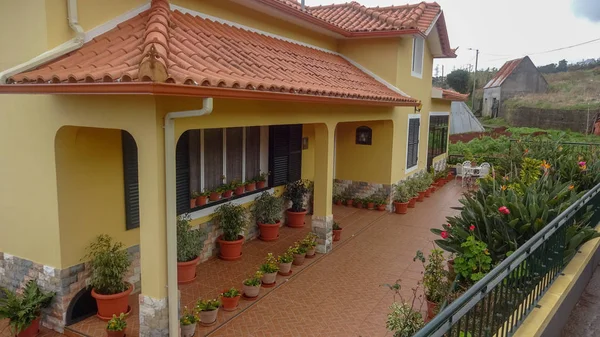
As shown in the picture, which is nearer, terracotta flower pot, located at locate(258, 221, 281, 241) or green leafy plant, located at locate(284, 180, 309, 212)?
terracotta flower pot, located at locate(258, 221, 281, 241)

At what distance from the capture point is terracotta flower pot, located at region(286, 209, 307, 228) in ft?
35.4

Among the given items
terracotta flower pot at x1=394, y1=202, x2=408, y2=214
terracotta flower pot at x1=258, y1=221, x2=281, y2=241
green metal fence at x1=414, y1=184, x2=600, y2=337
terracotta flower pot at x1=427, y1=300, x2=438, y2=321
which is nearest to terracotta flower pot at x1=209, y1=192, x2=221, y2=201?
terracotta flower pot at x1=258, y1=221, x2=281, y2=241

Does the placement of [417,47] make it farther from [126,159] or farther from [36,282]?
[36,282]

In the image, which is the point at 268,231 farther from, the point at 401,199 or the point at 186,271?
the point at 401,199

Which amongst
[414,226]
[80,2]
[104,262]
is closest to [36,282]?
[104,262]

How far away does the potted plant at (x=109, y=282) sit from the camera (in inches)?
232

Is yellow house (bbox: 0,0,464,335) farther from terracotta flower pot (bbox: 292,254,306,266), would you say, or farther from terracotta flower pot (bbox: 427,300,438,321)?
terracotta flower pot (bbox: 427,300,438,321)

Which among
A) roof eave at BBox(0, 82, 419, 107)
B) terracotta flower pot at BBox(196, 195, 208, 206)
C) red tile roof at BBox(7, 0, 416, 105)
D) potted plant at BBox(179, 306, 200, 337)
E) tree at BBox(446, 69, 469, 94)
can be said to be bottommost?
potted plant at BBox(179, 306, 200, 337)

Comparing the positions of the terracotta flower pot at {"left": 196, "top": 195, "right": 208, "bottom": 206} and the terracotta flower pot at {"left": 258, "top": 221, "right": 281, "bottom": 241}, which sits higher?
the terracotta flower pot at {"left": 196, "top": 195, "right": 208, "bottom": 206}

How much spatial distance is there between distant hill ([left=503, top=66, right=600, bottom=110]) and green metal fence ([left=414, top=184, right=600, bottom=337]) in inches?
1322

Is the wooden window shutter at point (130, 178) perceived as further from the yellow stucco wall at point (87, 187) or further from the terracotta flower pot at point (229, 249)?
the terracotta flower pot at point (229, 249)

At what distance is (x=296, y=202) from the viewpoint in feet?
35.7

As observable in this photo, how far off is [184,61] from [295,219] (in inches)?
256

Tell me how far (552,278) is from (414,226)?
6.53 metres
